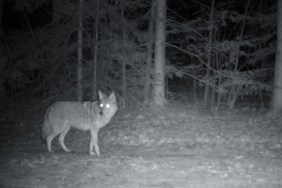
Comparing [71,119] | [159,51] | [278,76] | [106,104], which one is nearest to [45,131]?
[71,119]

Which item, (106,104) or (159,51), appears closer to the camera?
(106,104)

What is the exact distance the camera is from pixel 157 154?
36.6 ft

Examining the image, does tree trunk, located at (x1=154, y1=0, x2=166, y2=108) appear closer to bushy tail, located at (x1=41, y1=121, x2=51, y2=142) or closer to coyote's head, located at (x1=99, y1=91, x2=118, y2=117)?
coyote's head, located at (x1=99, y1=91, x2=118, y2=117)

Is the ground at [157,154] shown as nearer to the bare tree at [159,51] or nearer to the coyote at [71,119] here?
the coyote at [71,119]

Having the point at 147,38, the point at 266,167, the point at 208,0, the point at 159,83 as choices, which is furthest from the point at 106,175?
the point at 208,0

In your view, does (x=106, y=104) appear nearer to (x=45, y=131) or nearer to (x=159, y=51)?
(x=45, y=131)

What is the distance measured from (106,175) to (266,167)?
377 cm

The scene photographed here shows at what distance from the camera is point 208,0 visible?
91.7ft

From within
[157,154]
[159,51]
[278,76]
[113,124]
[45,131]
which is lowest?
[157,154]

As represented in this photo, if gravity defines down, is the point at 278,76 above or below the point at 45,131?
above

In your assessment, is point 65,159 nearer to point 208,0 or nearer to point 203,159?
point 203,159

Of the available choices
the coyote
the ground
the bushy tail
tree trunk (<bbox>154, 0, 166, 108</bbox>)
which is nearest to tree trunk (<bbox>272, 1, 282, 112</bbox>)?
the ground

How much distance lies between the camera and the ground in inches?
329

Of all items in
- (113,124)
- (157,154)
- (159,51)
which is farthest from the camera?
(159,51)
